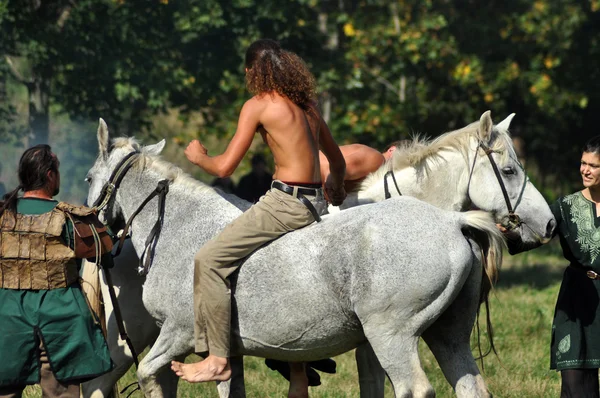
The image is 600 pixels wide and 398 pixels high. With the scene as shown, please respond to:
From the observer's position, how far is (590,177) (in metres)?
5.39

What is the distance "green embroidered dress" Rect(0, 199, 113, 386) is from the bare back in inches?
48.1

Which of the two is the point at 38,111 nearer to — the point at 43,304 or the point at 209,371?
the point at 43,304

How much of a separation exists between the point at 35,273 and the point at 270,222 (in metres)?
1.31

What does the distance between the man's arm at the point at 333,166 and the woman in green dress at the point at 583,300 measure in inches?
55.4

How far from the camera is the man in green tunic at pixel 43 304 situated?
5.00 m

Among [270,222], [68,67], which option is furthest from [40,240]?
[68,67]

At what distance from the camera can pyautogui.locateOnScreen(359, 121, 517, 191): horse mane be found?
5.88m

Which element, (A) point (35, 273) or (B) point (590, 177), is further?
(B) point (590, 177)

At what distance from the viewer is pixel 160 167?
5801 mm

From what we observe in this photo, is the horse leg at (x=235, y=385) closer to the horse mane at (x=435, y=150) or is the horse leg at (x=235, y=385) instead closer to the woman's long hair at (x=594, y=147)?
the horse mane at (x=435, y=150)

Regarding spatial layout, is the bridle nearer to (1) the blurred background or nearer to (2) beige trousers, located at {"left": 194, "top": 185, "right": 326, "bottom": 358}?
(2) beige trousers, located at {"left": 194, "top": 185, "right": 326, "bottom": 358}

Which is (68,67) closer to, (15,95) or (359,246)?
(15,95)

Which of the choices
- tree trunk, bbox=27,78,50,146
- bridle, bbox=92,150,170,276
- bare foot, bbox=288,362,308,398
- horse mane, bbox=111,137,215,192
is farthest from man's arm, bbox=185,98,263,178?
tree trunk, bbox=27,78,50,146

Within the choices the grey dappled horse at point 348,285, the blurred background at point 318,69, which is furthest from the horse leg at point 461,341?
the blurred background at point 318,69
